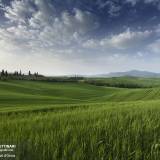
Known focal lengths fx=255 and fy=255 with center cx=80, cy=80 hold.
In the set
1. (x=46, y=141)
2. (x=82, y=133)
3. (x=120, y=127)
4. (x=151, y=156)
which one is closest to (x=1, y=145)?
(x=46, y=141)

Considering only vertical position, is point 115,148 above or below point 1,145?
below

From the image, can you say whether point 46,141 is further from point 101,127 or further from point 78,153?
point 101,127

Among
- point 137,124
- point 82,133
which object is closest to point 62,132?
point 82,133

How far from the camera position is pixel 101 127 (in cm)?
456

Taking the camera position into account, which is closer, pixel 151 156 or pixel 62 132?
pixel 151 156

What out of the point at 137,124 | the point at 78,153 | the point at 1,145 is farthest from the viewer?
the point at 137,124

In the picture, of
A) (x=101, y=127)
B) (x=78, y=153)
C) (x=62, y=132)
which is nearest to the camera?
(x=78, y=153)

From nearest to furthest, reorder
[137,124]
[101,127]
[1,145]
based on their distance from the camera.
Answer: [1,145] < [101,127] < [137,124]

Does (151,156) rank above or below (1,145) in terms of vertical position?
below

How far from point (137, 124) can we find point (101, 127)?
90 cm

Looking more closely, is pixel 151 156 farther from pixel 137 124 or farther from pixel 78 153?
pixel 137 124

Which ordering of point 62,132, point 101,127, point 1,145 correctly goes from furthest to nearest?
point 101,127, point 62,132, point 1,145

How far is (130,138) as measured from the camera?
4.14 meters

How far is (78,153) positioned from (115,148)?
0.66 meters
